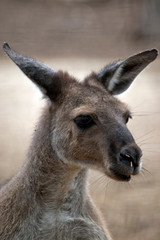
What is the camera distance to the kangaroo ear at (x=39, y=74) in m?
6.20

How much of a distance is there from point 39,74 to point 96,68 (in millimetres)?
11140

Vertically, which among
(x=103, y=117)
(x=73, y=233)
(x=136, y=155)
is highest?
(x=103, y=117)

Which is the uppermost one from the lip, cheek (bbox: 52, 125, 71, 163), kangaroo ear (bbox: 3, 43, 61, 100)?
kangaroo ear (bbox: 3, 43, 61, 100)

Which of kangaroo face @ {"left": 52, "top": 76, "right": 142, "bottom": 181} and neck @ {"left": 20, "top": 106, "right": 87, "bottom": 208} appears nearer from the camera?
kangaroo face @ {"left": 52, "top": 76, "right": 142, "bottom": 181}

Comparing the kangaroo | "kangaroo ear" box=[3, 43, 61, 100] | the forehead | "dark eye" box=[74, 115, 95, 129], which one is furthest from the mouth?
"kangaroo ear" box=[3, 43, 61, 100]

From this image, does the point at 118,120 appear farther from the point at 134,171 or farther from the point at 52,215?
the point at 52,215

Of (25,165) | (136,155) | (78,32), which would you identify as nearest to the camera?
(136,155)

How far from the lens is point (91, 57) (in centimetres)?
2002

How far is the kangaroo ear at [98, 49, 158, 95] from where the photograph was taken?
643 cm

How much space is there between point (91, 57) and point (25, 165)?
45.4ft

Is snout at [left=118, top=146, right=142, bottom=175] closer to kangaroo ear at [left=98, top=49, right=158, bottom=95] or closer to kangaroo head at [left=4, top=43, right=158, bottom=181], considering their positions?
kangaroo head at [left=4, top=43, right=158, bottom=181]

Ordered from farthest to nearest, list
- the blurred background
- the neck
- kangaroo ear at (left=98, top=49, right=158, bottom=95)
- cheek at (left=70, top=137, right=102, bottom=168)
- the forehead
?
the blurred background → kangaroo ear at (left=98, top=49, right=158, bottom=95) → the neck → the forehead → cheek at (left=70, top=137, right=102, bottom=168)

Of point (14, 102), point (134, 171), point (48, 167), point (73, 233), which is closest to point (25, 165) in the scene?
point (48, 167)

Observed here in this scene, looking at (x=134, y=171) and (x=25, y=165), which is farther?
(x=25, y=165)
